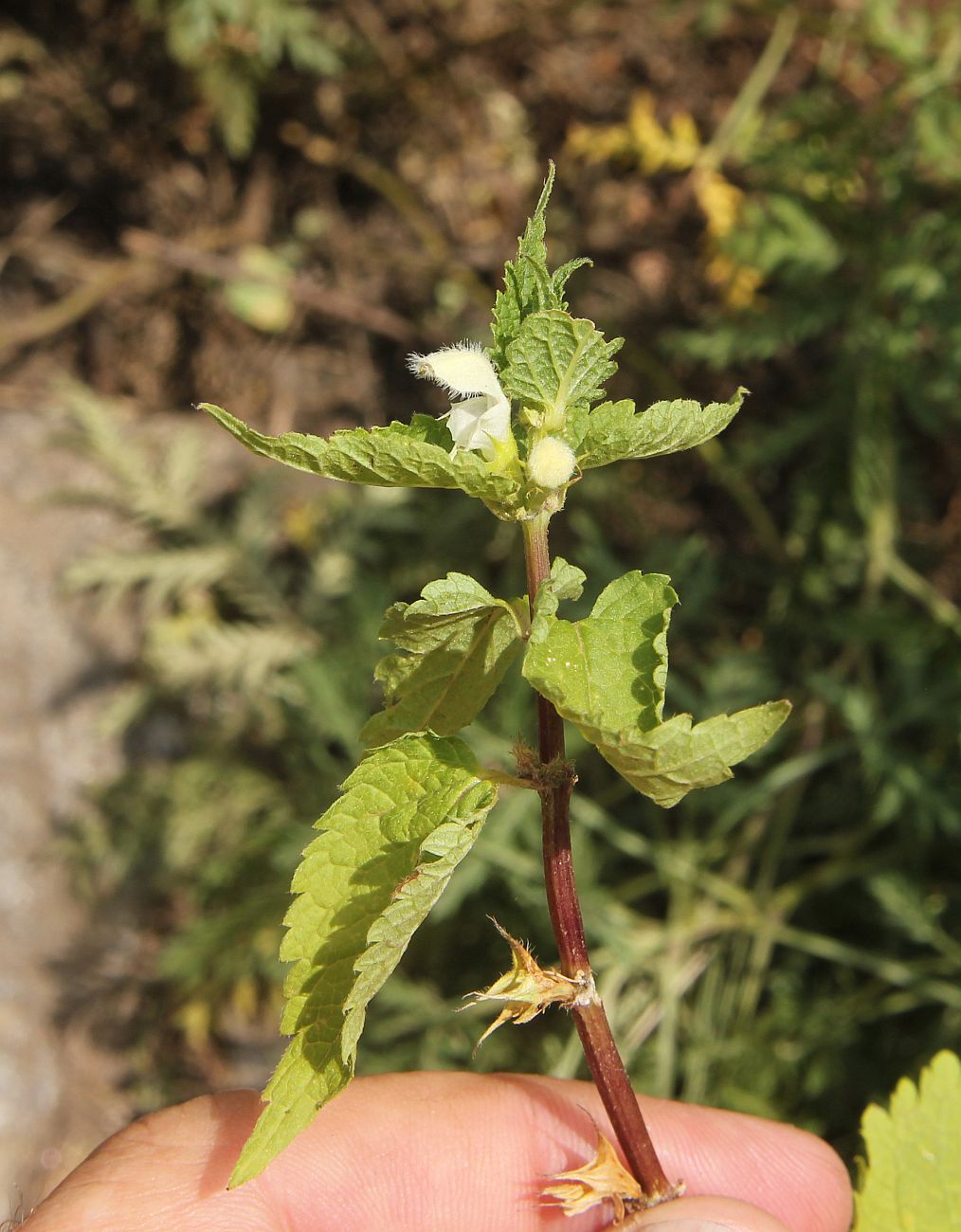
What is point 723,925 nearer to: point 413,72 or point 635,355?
point 635,355

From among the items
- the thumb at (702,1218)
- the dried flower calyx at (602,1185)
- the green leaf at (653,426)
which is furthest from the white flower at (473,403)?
the thumb at (702,1218)

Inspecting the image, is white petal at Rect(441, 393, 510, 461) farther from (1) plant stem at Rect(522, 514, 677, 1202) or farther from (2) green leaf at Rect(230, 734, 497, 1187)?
(2) green leaf at Rect(230, 734, 497, 1187)

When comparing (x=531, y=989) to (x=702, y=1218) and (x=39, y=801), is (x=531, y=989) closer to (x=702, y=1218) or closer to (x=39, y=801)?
(x=702, y=1218)

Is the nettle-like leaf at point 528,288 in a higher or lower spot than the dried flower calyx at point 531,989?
higher

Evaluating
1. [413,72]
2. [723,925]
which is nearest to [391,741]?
[723,925]

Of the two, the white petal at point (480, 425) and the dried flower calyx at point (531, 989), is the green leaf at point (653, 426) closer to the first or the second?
the white petal at point (480, 425)

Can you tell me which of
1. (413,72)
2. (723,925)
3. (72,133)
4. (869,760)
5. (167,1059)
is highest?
(413,72)

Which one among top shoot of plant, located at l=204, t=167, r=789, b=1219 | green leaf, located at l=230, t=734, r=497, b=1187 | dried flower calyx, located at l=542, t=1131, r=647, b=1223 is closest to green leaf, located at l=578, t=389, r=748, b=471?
top shoot of plant, located at l=204, t=167, r=789, b=1219
